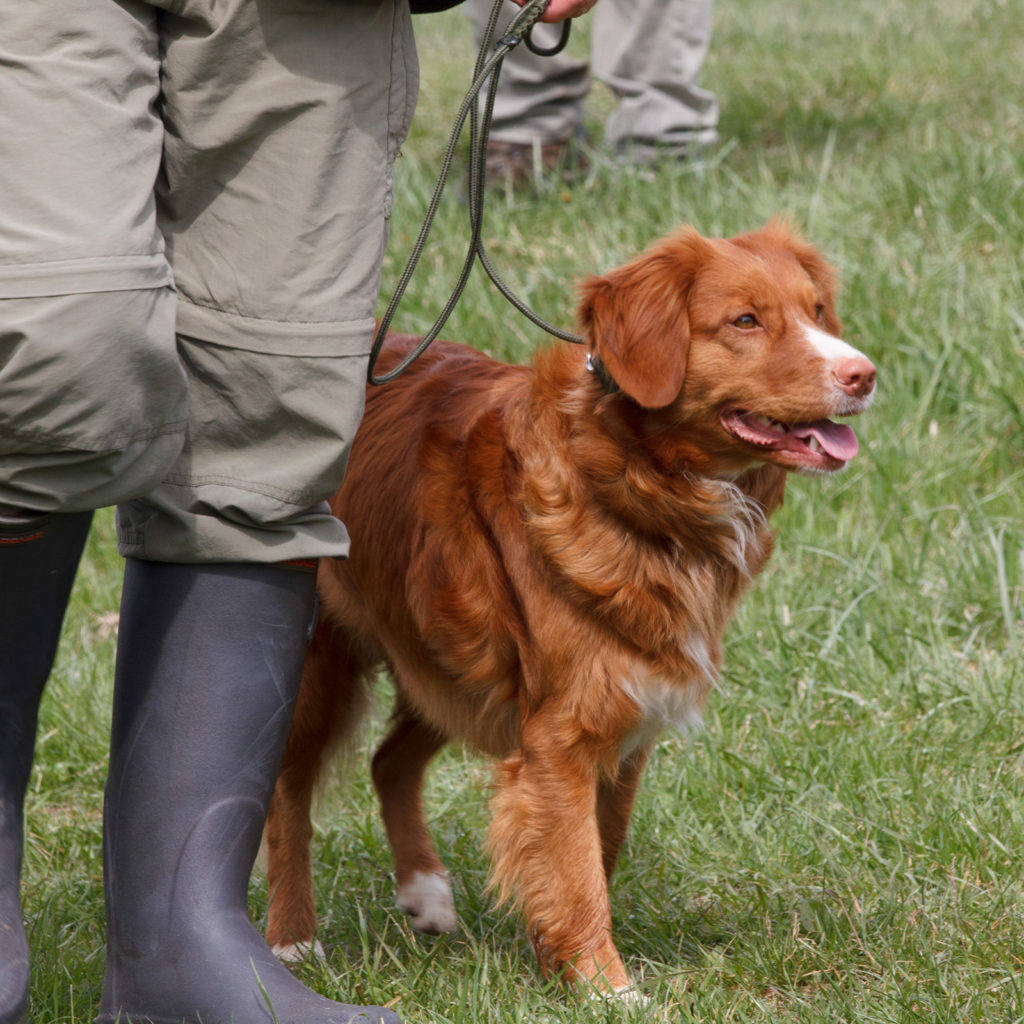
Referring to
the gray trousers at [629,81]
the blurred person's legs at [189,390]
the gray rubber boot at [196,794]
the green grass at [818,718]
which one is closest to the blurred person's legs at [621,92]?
the gray trousers at [629,81]

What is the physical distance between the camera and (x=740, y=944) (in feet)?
7.59

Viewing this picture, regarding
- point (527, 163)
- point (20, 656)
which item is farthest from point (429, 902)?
point (527, 163)

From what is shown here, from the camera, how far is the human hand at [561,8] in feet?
6.51

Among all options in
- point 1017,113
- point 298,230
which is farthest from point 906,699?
point 1017,113

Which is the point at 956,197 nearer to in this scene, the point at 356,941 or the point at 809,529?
the point at 809,529

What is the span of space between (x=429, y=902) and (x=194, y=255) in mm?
1475

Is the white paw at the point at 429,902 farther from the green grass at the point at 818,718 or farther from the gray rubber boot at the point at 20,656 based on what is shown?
the gray rubber boot at the point at 20,656

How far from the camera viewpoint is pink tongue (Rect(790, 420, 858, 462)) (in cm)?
228

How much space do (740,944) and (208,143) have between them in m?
1.54

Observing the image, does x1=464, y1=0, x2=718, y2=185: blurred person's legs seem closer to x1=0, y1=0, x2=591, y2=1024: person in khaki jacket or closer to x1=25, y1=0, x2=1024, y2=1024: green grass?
x1=25, y1=0, x2=1024, y2=1024: green grass

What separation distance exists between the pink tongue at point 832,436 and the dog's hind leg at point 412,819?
42.4 inches

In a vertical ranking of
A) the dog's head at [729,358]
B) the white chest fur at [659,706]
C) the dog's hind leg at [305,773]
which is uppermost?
the dog's head at [729,358]

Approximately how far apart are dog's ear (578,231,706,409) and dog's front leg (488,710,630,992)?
59 centimetres

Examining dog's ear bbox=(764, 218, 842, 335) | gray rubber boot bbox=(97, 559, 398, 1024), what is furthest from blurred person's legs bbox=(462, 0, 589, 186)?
gray rubber boot bbox=(97, 559, 398, 1024)
